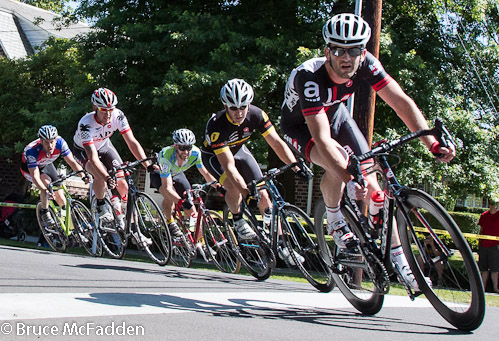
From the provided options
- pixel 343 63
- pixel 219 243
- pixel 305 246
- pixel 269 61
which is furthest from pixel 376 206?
pixel 269 61

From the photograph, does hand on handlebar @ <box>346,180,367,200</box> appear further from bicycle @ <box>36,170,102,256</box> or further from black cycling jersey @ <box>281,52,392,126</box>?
bicycle @ <box>36,170,102,256</box>

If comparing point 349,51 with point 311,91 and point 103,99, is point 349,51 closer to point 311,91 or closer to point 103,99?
point 311,91

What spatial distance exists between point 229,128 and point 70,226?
5.57 m

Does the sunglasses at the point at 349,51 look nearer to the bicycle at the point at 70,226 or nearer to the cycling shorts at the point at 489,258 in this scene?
the bicycle at the point at 70,226

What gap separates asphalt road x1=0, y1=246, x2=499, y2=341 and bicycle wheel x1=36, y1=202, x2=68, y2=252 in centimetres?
509

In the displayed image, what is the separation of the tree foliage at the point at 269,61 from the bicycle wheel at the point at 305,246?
7377 mm

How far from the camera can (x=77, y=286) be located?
6.03 metres

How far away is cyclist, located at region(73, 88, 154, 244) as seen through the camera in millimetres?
9250

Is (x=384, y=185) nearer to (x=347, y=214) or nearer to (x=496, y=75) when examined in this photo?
(x=347, y=214)

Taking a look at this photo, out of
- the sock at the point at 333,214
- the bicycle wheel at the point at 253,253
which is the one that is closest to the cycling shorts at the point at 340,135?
the sock at the point at 333,214

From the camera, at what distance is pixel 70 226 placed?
467 inches

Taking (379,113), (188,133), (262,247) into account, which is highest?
(379,113)

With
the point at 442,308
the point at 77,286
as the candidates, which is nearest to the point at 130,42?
the point at 77,286

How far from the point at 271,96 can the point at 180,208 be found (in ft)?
24.3
